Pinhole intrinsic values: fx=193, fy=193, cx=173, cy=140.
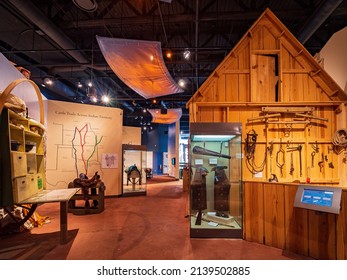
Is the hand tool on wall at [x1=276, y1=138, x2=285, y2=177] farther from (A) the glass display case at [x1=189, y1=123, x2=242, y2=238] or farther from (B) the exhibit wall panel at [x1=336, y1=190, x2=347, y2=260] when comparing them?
(B) the exhibit wall panel at [x1=336, y1=190, x2=347, y2=260]

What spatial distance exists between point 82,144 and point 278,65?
651cm

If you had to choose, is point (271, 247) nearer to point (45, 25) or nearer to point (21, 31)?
point (45, 25)

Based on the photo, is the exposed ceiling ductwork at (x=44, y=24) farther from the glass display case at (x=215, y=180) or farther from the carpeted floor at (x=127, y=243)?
the carpeted floor at (x=127, y=243)

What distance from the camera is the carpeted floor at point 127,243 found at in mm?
3006

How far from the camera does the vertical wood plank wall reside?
271cm

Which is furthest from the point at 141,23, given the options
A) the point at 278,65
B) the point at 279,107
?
the point at 279,107

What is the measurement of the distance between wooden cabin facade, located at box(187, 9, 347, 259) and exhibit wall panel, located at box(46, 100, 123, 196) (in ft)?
13.7

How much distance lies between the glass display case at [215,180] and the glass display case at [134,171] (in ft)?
14.1

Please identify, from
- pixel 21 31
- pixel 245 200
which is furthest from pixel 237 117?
pixel 21 31

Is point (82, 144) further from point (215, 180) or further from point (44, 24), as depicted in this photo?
point (215, 180)

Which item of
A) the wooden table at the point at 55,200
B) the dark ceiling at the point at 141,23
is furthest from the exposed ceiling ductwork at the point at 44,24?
the wooden table at the point at 55,200

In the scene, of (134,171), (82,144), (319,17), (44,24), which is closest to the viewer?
(319,17)

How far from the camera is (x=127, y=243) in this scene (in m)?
3.45

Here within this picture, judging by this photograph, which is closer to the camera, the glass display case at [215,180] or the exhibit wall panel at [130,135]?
the glass display case at [215,180]
